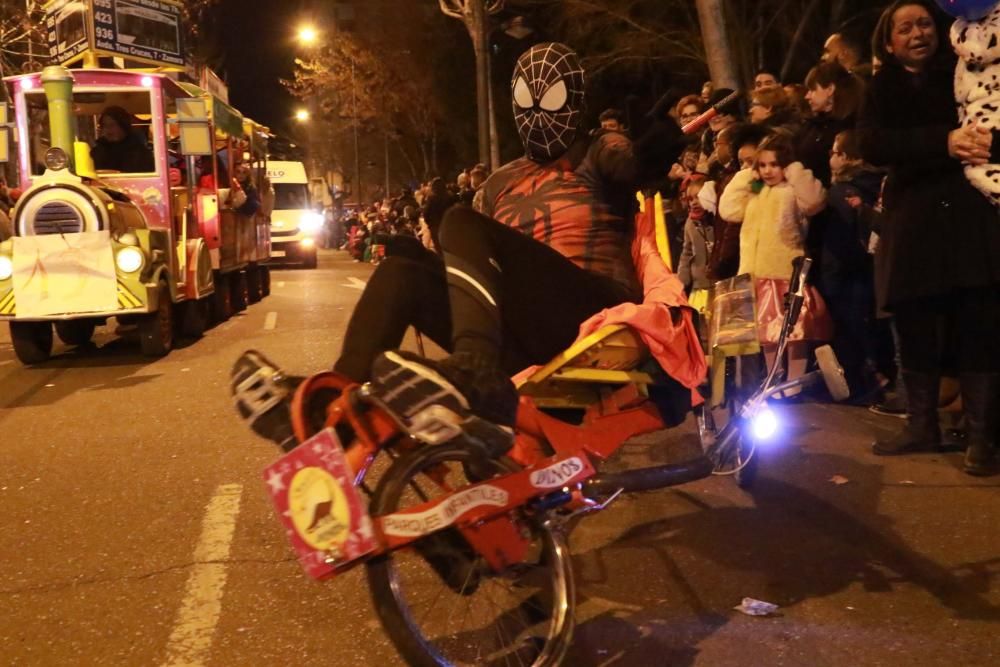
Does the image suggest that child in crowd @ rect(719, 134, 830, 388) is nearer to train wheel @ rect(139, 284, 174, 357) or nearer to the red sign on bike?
the red sign on bike

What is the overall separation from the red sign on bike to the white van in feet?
78.8

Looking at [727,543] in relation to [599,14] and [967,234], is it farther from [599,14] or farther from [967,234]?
[599,14]

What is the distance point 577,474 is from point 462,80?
35.7m

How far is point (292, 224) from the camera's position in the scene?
1053 inches

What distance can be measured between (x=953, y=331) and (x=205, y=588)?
4110 millimetres

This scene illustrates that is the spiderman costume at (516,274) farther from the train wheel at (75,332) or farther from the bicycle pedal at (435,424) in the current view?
the train wheel at (75,332)

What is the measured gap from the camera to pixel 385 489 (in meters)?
2.86

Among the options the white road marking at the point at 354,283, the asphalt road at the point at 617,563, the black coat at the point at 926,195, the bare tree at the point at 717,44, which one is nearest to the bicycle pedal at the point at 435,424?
the asphalt road at the point at 617,563

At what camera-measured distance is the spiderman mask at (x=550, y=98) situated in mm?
3650

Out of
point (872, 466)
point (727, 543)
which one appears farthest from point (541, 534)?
point (872, 466)

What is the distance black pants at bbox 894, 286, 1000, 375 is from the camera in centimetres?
549

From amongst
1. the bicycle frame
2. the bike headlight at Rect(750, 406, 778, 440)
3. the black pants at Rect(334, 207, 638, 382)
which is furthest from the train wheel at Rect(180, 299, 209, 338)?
the bicycle frame

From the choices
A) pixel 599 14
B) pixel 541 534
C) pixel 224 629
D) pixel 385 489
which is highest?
pixel 599 14

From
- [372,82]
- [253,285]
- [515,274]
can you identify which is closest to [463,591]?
[515,274]
